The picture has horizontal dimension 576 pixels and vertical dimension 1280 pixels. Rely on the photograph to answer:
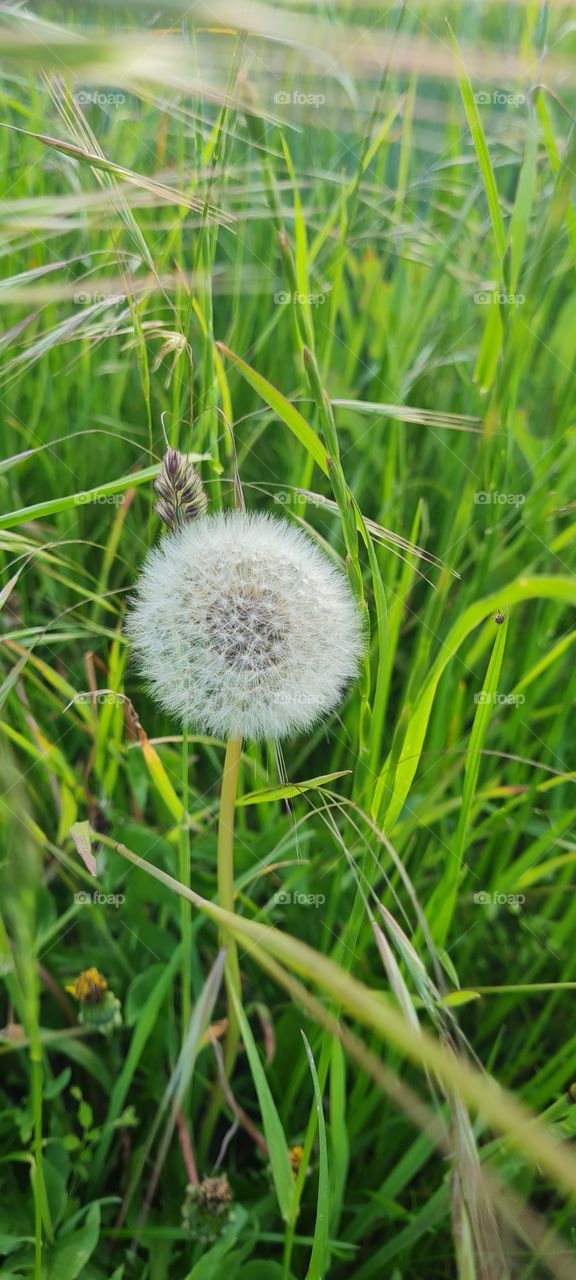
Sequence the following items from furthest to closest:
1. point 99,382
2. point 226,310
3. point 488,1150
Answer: point 226,310 < point 99,382 < point 488,1150

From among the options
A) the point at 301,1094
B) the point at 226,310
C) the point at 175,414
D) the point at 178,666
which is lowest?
the point at 301,1094

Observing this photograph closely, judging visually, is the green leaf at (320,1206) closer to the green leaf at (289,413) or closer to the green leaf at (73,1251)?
the green leaf at (73,1251)

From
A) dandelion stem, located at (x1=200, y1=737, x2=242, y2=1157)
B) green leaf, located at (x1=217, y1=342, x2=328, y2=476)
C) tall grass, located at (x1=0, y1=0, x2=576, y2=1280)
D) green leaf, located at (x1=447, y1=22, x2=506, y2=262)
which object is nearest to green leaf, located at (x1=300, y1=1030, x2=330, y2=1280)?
tall grass, located at (x1=0, y1=0, x2=576, y2=1280)

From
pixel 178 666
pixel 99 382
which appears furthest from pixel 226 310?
pixel 178 666

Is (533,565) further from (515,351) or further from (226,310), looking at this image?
(226,310)

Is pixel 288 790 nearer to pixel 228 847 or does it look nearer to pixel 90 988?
pixel 228 847

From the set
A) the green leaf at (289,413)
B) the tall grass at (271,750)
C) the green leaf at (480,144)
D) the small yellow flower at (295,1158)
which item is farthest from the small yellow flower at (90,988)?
the green leaf at (480,144)

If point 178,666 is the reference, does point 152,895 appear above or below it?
below
